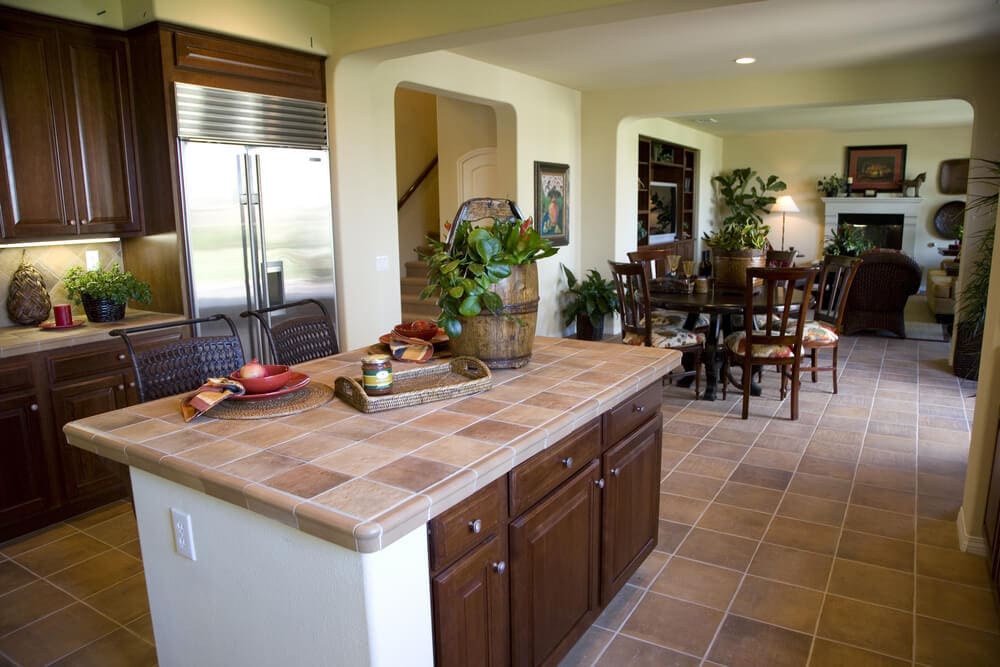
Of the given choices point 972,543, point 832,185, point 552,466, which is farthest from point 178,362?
point 832,185

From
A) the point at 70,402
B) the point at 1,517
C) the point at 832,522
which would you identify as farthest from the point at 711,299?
the point at 1,517

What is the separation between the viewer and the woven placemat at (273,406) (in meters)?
1.86

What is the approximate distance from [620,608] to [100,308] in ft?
9.41

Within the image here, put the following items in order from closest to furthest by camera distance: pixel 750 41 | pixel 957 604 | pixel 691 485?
1. pixel 957 604
2. pixel 691 485
3. pixel 750 41

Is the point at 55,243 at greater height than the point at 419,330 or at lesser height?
greater

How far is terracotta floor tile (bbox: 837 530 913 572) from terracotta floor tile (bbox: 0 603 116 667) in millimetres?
2876

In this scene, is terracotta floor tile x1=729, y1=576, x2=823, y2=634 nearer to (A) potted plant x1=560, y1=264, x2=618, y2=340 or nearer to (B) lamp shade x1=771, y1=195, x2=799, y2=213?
(A) potted plant x1=560, y1=264, x2=618, y2=340

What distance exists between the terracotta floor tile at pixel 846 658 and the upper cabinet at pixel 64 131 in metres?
3.64

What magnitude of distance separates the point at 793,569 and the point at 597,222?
191 inches

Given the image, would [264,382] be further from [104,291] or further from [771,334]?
[771,334]

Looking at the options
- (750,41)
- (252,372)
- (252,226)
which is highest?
(750,41)

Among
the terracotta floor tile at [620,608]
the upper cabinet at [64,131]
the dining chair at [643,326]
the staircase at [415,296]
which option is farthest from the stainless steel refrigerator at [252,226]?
the terracotta floor tile at [620,608]

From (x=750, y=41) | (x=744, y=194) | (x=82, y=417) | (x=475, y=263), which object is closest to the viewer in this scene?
(x=475, y=263)

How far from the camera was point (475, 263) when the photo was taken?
7.01ft
